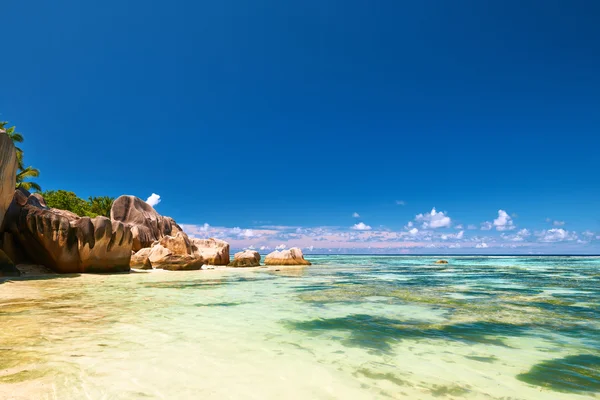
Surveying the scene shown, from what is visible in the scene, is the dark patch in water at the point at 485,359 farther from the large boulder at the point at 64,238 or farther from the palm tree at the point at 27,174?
the palm tree at the point at 27,174

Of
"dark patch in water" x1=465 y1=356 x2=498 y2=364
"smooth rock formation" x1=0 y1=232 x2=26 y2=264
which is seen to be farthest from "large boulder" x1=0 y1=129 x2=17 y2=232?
"dark patch in water" x1=465 y1=356 x2=498 y2=364

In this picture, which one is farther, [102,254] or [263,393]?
[102,254]

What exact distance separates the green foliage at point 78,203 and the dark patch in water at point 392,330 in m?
46.6

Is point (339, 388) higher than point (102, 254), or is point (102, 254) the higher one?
point (102, 254)

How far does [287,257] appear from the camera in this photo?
142 ft

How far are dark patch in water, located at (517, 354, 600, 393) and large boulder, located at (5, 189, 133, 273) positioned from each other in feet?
75.4

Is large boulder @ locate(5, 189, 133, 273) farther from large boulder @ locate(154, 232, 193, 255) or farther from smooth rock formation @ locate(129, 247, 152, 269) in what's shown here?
large boulder @ locate(154, 232, 193, 255)

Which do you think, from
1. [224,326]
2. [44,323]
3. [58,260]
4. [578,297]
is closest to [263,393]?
[224,326]

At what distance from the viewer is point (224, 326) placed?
25.6 feet

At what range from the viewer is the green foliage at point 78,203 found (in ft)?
152

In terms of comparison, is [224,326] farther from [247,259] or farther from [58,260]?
[247,259]

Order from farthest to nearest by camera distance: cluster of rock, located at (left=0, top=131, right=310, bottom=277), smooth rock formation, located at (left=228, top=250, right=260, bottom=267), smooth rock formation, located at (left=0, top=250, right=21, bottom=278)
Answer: smooth rock formation, located at (left=228, top=250, right=260, bottom=267)
cluster of rock, located at (left=0, top=131, right=310, bottom=277)
smooth rock formation, located at (left=0, top=250, right=21, bottom=278)

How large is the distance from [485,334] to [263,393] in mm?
5464

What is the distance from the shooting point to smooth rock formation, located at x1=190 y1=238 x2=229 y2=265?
3950 cm
